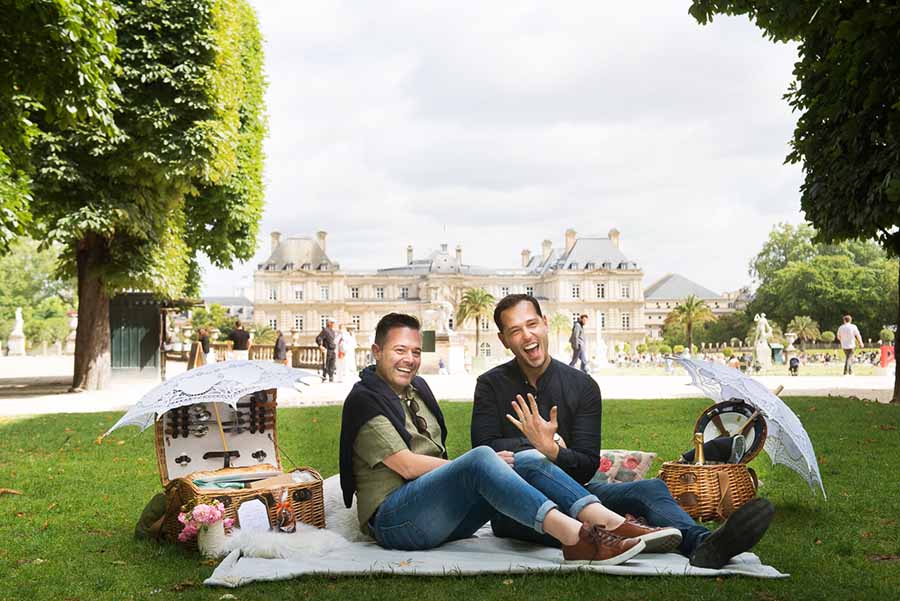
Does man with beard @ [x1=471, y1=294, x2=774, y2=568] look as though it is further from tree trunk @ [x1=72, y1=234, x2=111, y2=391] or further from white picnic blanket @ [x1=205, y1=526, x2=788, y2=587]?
tree trunk @ [x1=72, y1=234, x2=111, y2=391]

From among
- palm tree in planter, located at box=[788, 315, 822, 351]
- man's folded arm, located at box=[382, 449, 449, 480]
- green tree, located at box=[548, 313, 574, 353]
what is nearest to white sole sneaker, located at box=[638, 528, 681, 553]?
man's folded arm, located at box=[382, 449, 449, 480]

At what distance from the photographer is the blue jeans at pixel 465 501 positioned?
3.87 meters

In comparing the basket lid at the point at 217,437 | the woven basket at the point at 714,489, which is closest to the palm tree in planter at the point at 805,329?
the woven basket at the point at 714,489

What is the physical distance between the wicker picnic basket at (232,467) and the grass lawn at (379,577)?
1.06ft

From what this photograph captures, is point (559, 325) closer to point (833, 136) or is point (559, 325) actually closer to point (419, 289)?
point (419, 289)

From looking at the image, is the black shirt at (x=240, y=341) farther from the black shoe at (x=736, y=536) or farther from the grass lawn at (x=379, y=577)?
the black shoe at (x=736, y=536)

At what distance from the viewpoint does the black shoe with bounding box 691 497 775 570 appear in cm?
376

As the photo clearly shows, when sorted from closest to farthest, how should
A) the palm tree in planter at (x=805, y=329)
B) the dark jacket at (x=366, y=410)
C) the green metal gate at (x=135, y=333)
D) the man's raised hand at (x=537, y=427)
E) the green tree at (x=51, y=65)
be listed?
the man's raised hand at (x=537, y=427) → the dark jacket at (x=366, y=410) → the green tree at (x=51, y=65) → the green metal gate at (x=135, y=333) → the palm tree in planter at (x=805, y=329)

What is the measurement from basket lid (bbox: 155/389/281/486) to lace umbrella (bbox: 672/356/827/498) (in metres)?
2.64

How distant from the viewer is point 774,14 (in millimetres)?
8570

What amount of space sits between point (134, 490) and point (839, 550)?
4.97 meters

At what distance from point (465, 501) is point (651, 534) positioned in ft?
2.79

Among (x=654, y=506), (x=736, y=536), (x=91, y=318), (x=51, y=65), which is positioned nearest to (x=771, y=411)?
(x=654, y=506)

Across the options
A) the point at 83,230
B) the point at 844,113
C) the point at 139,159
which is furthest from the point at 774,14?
the point at 83,230
